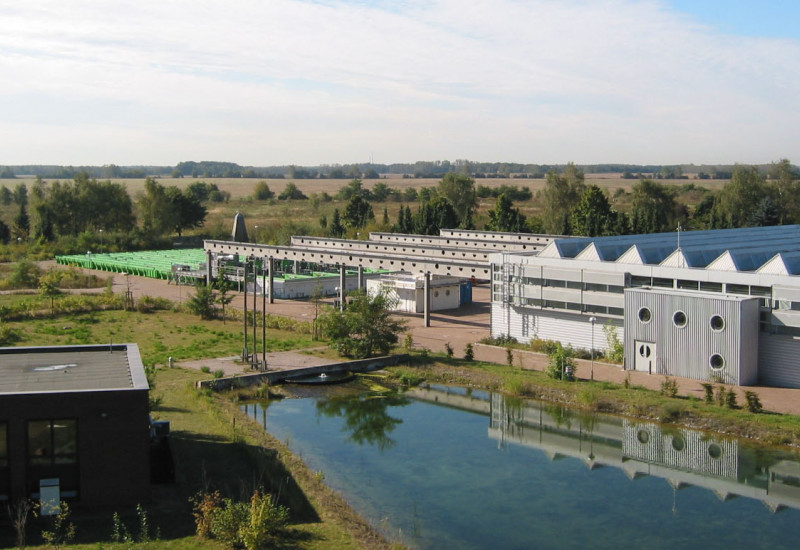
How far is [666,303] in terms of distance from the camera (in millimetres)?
25594

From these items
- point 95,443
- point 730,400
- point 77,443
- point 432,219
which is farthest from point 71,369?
point 432,219

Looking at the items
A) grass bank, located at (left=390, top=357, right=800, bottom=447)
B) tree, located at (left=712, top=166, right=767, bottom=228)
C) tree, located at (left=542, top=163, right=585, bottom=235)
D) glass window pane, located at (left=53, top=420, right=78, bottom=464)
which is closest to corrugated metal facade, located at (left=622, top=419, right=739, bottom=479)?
grass bank, located at (left=390, top=357, right=800, bottom=447)

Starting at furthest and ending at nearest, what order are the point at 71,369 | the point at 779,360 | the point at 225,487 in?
1. the point at 779,360
2. the point at 71,369
3. the point at 225,487

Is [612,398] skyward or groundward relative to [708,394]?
groundward

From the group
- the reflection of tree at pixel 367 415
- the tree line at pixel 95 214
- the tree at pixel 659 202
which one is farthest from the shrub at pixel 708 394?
the tree line at pixel 95 214

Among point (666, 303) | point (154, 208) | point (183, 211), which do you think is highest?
point (154, 208)

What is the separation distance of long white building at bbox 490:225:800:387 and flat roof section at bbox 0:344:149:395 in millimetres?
15073

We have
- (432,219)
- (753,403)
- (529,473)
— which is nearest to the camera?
(529,473)

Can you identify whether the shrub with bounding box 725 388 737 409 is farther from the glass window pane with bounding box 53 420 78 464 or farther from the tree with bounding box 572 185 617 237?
the tree with bounding box 572 185 617 237

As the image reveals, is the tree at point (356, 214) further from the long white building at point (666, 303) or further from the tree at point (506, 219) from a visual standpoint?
the long white building at point (666, 303)

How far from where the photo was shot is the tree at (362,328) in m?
28.8

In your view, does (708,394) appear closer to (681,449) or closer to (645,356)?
(681,449)

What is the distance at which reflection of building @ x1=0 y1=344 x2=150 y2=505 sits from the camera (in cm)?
1451

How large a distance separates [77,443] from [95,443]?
304 millimetres
